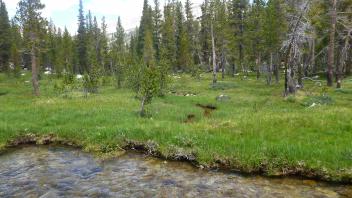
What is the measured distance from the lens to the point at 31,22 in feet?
155

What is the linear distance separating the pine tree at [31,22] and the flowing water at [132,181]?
31935mm

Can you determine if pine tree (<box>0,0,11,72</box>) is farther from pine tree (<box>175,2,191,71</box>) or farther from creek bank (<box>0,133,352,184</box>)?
creek bank (<box>0,133,352,184</box>)

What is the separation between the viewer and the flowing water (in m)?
12.5

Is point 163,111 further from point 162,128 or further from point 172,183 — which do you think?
point 172,183

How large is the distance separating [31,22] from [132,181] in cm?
3956

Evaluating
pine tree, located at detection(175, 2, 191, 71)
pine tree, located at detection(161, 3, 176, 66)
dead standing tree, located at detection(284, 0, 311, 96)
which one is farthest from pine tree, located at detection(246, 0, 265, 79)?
dead standing tree, located at detection(284, 0, 311, 96)

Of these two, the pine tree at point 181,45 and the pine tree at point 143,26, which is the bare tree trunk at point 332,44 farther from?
the pine tree at point 143,26

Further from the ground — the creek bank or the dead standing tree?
the dead standing tree

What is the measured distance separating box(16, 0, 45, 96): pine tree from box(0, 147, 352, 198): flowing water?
1257 inches

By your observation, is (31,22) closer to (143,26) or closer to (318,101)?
(318,101)

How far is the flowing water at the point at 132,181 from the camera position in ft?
41.1

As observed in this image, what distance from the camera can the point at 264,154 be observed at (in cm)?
1514

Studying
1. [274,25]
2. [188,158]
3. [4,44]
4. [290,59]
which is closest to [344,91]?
[290,59]

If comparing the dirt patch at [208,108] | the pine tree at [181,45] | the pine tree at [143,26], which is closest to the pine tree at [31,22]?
the dirt patch at [208,108]
